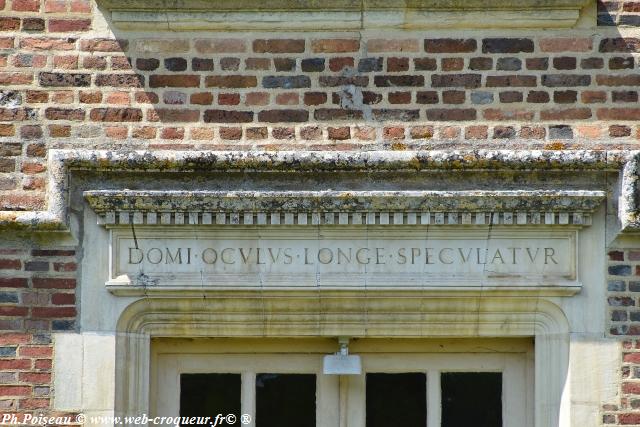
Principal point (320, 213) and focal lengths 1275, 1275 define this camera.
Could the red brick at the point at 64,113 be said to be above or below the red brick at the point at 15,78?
below

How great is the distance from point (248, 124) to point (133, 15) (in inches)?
32.1

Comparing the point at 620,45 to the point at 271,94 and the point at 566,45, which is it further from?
the point at 271,94

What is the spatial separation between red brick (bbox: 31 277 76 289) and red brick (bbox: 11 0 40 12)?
1.38 meters

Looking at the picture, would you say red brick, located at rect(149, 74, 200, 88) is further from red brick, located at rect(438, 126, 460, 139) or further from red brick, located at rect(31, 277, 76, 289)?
red brick, located at rect(438, 126, 460, 139)

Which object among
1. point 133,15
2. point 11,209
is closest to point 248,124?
point 133,15

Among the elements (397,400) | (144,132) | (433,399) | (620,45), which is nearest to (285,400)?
(397,400)

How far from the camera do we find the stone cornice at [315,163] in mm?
6266

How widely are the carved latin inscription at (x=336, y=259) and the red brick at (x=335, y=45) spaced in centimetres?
94

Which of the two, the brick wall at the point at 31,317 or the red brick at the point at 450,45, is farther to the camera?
the red brick at the point at 450,45

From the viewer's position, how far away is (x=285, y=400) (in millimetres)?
6586

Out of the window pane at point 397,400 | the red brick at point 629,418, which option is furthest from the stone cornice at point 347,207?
the red brick at point 629,418

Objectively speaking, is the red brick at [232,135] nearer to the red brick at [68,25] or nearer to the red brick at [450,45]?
the red brick at [68,25]

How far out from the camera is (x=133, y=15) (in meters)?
6.49

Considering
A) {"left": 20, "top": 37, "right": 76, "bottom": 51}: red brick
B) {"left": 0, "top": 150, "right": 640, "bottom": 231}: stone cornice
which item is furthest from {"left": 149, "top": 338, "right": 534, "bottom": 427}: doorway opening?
{"left": 20, "top": 37, "right": 76, "bottom": 51}: red brick
